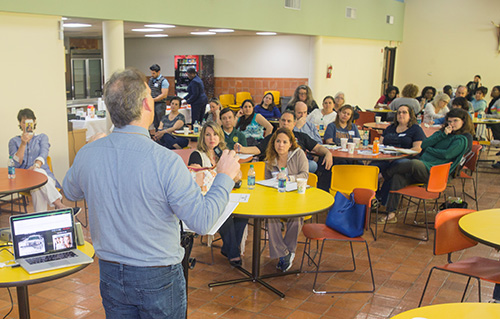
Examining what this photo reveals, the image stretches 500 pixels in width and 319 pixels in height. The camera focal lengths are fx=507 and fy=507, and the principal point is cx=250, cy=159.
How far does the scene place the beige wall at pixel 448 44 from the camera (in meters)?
15.6

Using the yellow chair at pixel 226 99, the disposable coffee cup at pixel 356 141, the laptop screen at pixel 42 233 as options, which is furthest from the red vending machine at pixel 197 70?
the laptop screen at pixel 42 233

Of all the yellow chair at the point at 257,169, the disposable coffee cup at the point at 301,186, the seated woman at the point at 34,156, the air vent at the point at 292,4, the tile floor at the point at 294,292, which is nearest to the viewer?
the tile floor at the point at 294,292

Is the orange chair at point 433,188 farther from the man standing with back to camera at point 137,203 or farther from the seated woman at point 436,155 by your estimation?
the man standing with back to camera at point 137,203

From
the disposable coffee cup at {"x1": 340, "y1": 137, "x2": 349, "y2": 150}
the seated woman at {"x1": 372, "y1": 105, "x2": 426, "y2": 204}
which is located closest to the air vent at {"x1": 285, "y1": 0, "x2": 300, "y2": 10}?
the seated woman at {"x1": 372, "y1": 105, "x2": 426, "y2": 204}

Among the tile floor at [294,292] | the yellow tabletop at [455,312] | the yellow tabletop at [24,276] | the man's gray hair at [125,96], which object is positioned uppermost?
the man's gray hair at [125,96]

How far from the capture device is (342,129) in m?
7.38

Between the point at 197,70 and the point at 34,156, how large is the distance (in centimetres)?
944

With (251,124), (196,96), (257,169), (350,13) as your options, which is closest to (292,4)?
(350,13)

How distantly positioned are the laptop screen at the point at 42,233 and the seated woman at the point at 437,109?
28.7 feet

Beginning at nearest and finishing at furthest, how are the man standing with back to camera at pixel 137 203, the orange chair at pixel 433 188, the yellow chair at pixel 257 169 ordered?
1. the man standing with back to camera at pixel 137 203
2. the yellow chair at pixel 257 169
3. the orange chair at pixel 433 188

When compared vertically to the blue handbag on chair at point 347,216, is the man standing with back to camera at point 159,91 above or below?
above

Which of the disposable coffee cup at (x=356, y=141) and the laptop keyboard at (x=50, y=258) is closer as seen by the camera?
the laptop keyboard at (x=50, y=258)

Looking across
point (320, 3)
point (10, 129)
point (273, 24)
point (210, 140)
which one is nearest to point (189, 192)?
point (210, 140)

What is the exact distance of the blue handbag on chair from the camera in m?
4.41
